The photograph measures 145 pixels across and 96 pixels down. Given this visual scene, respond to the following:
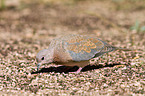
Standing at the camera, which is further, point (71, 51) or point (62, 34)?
point (62, 34)

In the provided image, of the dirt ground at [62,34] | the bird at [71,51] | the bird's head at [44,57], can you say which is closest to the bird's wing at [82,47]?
the bird at [71,51]

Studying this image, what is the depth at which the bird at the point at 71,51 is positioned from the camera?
451cm

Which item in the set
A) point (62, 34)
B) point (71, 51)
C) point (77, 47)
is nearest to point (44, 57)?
point (71, 51)

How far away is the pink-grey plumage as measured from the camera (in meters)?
4.51

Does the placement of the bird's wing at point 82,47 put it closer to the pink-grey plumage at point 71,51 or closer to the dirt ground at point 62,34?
the pink-grey plumage at point 71,51

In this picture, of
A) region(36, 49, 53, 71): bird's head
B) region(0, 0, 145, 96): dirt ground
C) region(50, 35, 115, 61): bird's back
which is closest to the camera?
region(0, 0, 145, 96): dirt ground

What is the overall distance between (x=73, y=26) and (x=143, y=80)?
531 cm

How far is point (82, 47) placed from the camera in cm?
464

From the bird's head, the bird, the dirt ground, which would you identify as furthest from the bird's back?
the dirt ground

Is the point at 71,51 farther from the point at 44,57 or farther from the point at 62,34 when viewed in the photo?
the point at 62,34

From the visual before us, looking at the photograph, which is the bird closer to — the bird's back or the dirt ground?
the bird's back

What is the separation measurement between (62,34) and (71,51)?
0.84 m

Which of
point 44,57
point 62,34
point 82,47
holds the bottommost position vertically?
point 44,57

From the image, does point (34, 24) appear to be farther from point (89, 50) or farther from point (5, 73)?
point (89, 50)
